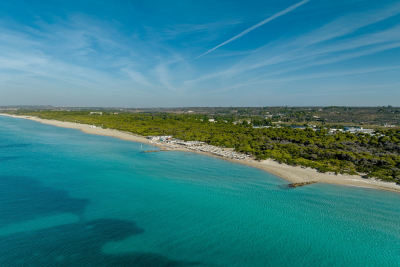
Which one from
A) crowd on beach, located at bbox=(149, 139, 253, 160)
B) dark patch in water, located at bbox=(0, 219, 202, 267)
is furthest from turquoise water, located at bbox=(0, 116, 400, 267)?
crowd on beach, located at bbox=(149, 139, 253, 160)

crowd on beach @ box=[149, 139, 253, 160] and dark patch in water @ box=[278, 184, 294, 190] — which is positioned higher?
crowd on beach @ box=[149, 139, 253, 160]

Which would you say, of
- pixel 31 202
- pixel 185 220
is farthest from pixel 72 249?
pixel 31 202

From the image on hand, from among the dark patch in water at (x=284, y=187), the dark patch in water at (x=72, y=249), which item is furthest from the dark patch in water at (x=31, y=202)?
the dark patch in water at (x=284, y=187)

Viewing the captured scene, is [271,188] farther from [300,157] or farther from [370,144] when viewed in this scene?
[370,144]

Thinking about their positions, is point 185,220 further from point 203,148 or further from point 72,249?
point 203,148

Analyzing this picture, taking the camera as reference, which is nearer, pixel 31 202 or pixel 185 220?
pixel 185 220

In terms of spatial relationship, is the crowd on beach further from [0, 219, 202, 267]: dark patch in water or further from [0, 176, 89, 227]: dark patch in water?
[0, 219, 202, 267]: dark patch in water

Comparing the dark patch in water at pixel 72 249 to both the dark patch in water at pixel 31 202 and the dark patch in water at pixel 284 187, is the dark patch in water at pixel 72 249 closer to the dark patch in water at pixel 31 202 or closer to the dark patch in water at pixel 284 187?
the dark patch in water at pixel 31 202

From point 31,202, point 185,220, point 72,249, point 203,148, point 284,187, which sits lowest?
point 284,187
